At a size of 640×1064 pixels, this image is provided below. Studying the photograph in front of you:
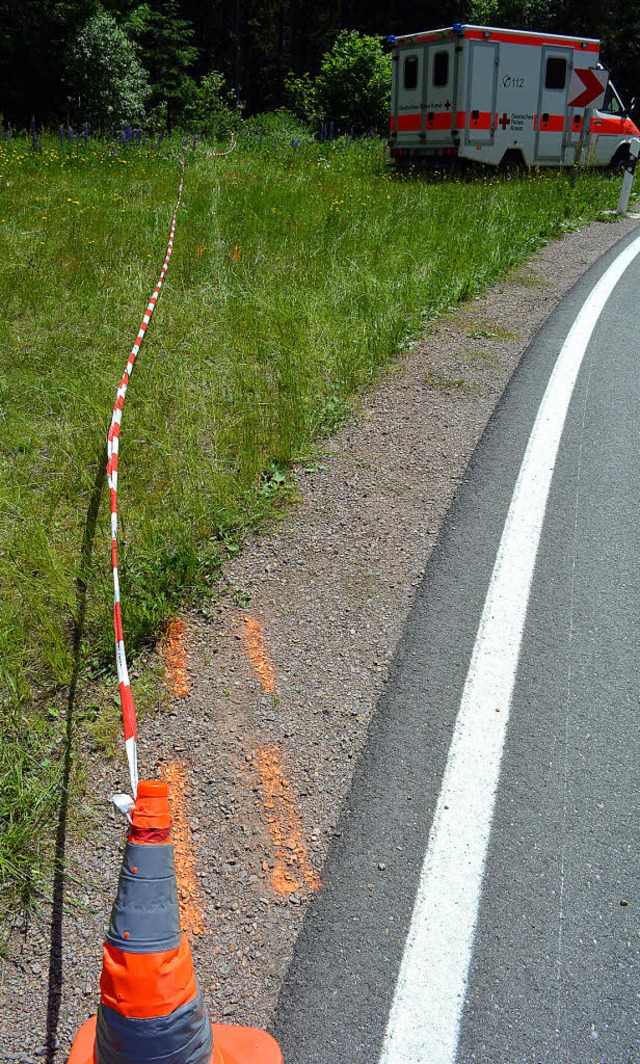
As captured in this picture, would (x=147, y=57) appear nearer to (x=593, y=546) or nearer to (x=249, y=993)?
(x=593, y=546)

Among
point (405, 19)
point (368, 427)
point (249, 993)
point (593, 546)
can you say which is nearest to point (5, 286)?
point (368, 427)

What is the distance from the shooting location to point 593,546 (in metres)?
4.00

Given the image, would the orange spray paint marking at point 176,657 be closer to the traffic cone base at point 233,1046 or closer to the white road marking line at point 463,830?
the white road marking line at point 463,830

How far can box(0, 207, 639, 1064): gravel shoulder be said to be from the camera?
2174 millimetres

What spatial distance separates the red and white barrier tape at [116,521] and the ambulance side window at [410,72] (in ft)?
30.9

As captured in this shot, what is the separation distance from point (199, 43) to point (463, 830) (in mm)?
43262

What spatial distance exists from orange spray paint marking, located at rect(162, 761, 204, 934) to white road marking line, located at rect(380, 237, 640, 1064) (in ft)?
1.95

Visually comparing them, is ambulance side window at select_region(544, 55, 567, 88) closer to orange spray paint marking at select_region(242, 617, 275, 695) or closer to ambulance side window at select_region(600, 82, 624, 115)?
ambulance side window at select_region(600, 82, 624, 115)

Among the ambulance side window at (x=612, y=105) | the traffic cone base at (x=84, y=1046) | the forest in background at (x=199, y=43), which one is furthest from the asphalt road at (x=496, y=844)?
the ambulance side window at (x=612, y=105)

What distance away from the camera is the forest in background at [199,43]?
24.2 m

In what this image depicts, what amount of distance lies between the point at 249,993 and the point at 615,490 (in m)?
3.31

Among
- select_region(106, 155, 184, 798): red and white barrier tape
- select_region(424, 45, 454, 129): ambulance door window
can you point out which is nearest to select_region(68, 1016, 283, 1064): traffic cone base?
select_region(106, 155, 184, 798): red and white barrier tape

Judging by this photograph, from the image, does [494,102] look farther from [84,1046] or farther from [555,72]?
[84,1046]

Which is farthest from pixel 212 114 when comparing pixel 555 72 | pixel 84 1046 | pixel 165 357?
pixel 84 1046
